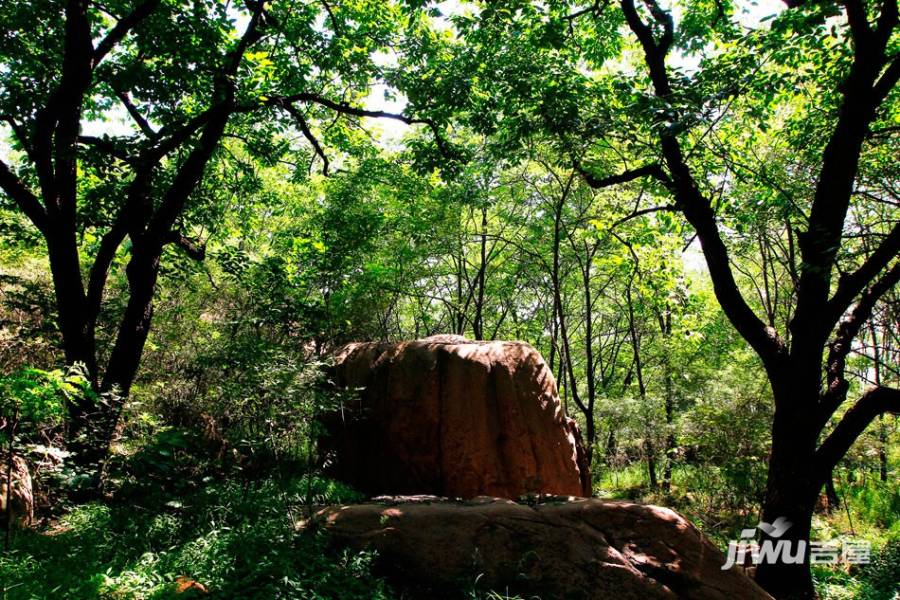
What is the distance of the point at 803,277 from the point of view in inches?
214

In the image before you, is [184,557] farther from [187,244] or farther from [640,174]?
[640,174]

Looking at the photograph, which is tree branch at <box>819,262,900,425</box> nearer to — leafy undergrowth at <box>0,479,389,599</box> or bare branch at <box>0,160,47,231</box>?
leafy undergrowth at <box>0,479,389,599</box>

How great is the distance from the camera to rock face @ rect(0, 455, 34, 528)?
15.6 ft

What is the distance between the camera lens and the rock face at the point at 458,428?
7.98 meters

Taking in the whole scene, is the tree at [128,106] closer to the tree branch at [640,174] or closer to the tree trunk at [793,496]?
the tree branch at [640,174]

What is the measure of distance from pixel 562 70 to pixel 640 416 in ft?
27.6

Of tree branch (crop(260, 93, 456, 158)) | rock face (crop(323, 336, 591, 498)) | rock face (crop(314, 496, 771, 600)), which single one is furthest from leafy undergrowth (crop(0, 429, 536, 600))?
tree branch (crop(260, 93, 456, 158))

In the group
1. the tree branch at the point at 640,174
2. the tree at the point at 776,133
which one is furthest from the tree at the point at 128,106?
the tree branch at the point at 640,174

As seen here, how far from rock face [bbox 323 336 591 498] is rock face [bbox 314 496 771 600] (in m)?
3.12

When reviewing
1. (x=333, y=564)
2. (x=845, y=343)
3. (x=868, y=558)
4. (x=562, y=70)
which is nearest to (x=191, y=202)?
(x=562, y=70)

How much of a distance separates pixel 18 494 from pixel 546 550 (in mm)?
5007

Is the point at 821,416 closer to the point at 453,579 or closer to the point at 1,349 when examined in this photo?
the point at 453,579

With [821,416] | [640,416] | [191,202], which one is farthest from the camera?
[640,416]

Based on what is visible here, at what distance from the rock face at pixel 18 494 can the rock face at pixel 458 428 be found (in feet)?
11.7
